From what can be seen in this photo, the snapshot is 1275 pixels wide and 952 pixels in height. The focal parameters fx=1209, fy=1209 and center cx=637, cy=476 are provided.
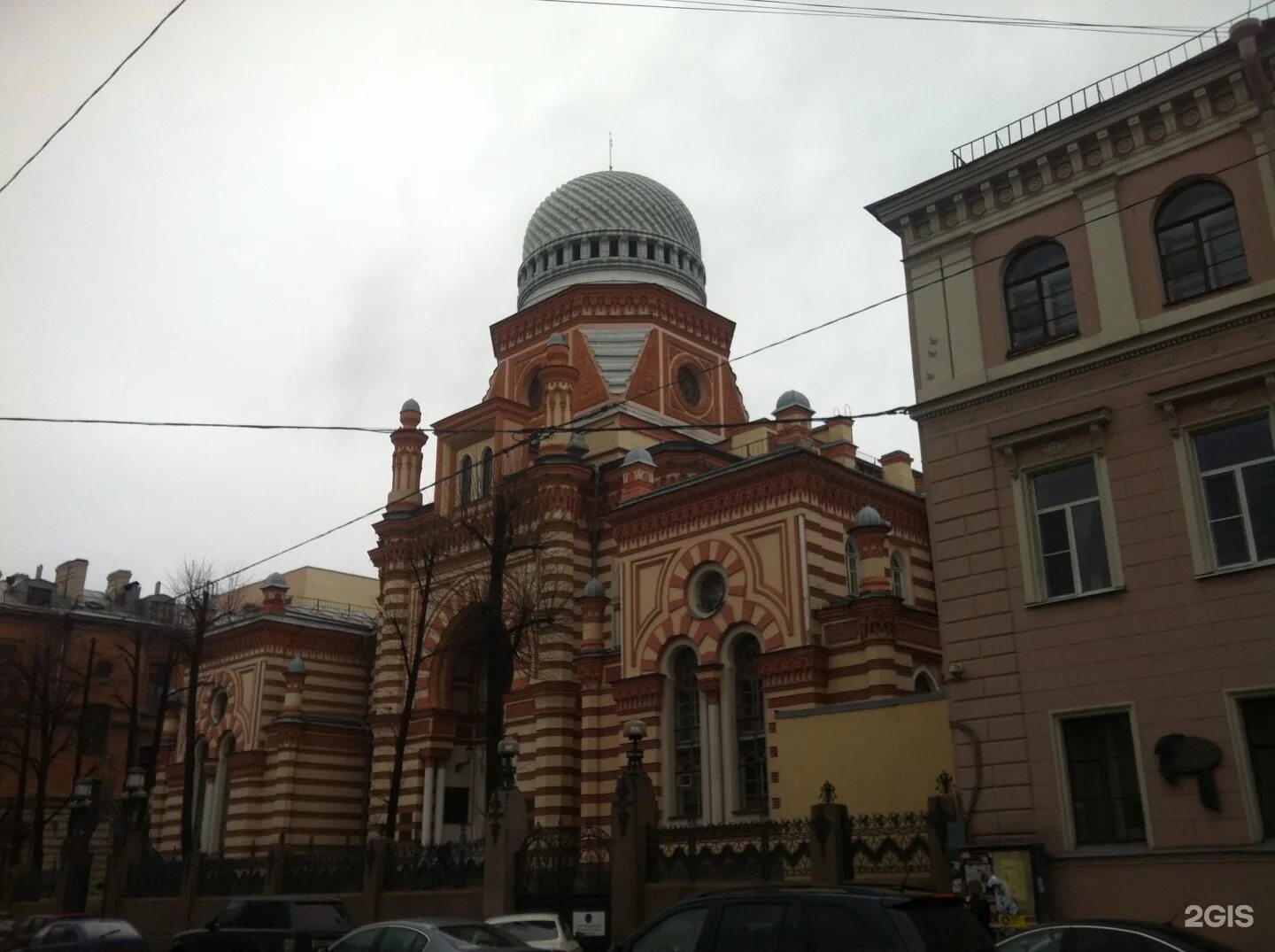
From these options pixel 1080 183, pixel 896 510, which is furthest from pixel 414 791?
pixel 1080 183

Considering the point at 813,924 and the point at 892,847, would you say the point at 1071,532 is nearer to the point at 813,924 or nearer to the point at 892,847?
the point at 892,847

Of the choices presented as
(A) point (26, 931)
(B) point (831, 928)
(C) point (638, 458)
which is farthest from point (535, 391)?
(B) point (831, 928)

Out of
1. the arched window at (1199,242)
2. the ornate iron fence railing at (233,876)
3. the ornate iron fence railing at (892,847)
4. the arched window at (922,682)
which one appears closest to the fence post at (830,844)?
the ornate iron fence railing at (892,847)

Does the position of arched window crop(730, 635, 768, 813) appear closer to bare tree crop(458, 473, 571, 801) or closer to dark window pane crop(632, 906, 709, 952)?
bare tree crop(458, 473, 571, 801)

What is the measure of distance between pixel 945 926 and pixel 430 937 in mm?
6885

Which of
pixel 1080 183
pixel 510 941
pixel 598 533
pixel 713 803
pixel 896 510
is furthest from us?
pixel 598 533

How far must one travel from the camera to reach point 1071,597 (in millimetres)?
17969

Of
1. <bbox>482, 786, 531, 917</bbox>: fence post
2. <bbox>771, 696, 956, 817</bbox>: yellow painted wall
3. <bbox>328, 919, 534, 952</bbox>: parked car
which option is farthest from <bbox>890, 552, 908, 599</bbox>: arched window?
<bbox>328, 919, 534, 952</bbox>: parked car

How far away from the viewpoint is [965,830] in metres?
18.2

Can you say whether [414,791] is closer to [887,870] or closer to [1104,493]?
[887,870]

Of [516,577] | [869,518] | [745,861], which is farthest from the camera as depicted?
[516,577]

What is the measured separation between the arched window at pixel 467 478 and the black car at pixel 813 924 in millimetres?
29961

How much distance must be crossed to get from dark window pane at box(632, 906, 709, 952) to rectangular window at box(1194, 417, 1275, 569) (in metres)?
9.89

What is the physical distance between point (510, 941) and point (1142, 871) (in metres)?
8.52
